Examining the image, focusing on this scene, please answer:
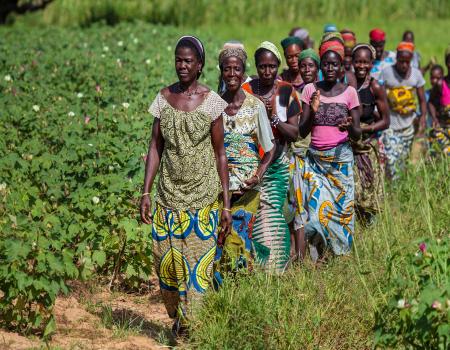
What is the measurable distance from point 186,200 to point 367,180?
127 inches

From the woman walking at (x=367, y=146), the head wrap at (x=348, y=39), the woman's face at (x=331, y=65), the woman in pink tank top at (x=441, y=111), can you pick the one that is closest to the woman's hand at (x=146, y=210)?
the woman's face at (x=331, y=65)

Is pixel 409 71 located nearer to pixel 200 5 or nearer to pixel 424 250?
pixel 424 250

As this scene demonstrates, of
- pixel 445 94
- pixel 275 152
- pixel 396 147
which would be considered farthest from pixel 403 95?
→ pixel 275 152

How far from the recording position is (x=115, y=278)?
25.4ft

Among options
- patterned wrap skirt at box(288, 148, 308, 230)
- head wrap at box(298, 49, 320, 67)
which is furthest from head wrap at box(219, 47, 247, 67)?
head wrap at box(298, 49, 320, 67)

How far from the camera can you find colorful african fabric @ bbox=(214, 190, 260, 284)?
6934 millimetres

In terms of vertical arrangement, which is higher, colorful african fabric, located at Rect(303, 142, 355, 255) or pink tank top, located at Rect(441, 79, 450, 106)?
pink tank top, located at Rect(441, 79, 450, 106)

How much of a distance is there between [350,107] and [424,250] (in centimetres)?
308

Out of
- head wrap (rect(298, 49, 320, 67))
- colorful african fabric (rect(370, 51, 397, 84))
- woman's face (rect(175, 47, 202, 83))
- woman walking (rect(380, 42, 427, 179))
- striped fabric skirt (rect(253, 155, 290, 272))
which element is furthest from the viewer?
colorful african fabric (rect(370, 51, 397, 84))

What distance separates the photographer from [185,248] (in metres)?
6.24

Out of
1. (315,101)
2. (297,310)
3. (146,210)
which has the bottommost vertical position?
(297,310)

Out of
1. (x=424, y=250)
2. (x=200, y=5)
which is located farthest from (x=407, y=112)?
(x=200, y=5)

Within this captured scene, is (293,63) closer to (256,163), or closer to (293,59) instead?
(293,59)

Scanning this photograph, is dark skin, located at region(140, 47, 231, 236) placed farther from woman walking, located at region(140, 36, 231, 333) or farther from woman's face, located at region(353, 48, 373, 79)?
woman's face, located at region(353, 48, 373, 79)
